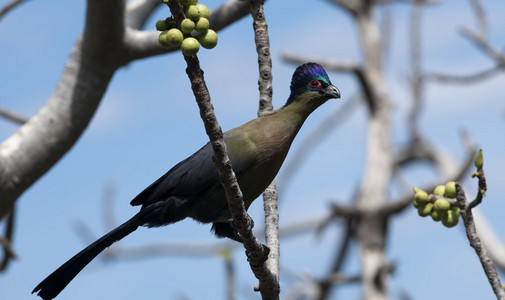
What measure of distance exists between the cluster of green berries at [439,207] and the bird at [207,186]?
0.80m

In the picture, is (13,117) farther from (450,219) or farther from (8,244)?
(450,219)

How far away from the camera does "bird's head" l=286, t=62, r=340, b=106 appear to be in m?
3.67

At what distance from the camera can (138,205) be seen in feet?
11.6

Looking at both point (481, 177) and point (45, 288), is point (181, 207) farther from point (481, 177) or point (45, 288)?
point (481, 177)

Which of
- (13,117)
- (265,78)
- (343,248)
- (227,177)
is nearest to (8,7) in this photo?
(13,117)

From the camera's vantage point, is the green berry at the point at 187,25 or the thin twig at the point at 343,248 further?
the thin twig at the point at 343,248

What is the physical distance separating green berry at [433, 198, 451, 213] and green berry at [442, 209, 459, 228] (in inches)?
1.0

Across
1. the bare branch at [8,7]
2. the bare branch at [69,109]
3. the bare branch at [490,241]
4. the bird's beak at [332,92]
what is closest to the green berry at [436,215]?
the bird's beak at [332,92]

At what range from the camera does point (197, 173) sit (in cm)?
331

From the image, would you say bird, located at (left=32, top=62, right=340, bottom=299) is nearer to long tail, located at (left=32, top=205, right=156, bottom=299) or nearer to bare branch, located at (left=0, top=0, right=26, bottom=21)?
long tail, located at (left=32, top=205, right=156, bottom=299)

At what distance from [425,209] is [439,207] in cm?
6

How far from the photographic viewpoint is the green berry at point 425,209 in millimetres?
2848

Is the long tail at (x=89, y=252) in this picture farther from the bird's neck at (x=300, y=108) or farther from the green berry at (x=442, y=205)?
the green berry at (x=442, y=205)

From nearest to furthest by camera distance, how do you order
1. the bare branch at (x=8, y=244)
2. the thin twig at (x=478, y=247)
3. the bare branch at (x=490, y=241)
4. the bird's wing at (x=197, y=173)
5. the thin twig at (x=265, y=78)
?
the thin twig at (x=478, y=247) < the bird's wing at (x=197, y=173) < the thin twig at (x=265, y=78) < the bare branch at (x=8, y=244) < the bare branch at (x=490, y=241)
